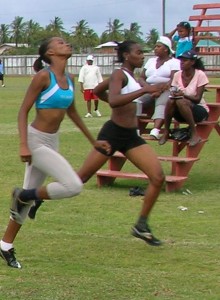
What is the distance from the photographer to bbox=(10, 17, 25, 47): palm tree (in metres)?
125

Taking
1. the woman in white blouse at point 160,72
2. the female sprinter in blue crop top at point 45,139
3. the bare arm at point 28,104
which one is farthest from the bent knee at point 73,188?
the woman in white blouse at point 160,72

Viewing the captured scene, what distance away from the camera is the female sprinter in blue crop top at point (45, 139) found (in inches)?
261

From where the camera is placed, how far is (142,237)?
7.49 meters

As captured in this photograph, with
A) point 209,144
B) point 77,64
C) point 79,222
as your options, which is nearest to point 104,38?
point 77,64

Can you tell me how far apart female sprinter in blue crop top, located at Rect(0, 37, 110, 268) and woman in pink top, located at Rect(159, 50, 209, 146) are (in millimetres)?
4354

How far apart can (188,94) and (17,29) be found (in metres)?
116

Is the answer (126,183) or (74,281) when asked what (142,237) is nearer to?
(74,281)

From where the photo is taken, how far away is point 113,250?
24.4ft

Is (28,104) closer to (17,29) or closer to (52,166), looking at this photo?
(52,166)

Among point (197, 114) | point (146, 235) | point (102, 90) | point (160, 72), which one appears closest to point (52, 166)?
point (146, 235)

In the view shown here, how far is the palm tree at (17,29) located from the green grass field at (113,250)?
115348 mm

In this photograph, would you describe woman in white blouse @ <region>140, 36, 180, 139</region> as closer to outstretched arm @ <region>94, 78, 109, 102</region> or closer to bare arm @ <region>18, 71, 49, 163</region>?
outstretched arm @ <region>94, 78, 109, 102</region>

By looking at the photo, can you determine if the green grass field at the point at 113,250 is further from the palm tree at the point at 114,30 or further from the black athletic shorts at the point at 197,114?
the palm tree at the point at 114,30

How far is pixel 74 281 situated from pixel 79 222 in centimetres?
243
